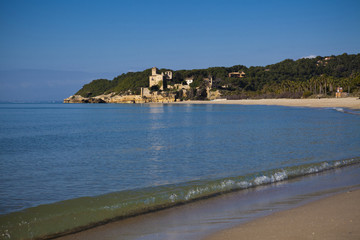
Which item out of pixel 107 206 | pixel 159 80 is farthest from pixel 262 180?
pixel 159 80

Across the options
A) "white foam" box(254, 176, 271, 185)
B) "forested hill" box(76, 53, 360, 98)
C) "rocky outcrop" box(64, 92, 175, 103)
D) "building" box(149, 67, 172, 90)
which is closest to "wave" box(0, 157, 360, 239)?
"white foam" box(254, 176, 271, 185)

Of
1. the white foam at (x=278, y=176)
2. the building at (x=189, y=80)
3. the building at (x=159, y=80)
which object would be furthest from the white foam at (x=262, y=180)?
the building at (x=189, y=80)

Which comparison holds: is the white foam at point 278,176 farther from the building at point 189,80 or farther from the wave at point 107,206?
the building at point 189,80

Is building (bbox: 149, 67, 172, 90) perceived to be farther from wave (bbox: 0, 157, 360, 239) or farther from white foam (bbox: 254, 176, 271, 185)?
wave (bbox: 0, 157, 360, 239)

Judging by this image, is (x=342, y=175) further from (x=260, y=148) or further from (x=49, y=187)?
(x=49, y=187)

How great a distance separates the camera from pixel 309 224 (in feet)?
13.6

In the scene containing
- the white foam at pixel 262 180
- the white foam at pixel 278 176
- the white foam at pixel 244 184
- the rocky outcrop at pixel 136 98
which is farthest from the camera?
the rocky outcrop at pixel 136 98

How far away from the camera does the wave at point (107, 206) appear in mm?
4480

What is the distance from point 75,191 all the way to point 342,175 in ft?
19.6

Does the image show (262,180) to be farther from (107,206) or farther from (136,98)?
(136,98)

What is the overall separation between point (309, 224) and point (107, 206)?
3.15 meters

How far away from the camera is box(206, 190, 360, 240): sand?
3.75 metres

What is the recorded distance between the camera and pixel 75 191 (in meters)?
6.42

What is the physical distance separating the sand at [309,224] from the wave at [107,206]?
5.51ft
